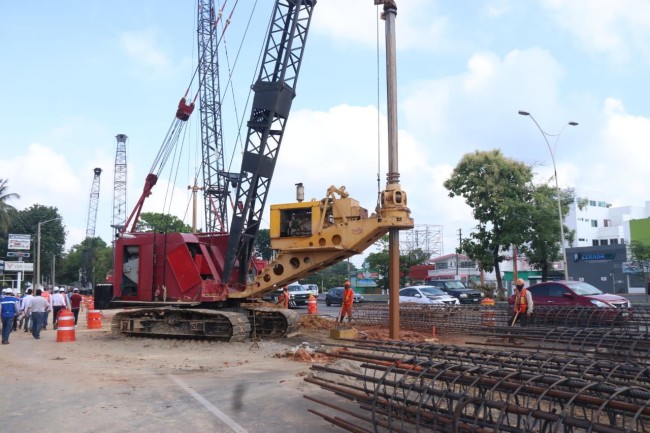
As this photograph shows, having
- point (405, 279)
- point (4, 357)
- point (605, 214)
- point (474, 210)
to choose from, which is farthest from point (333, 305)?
point (605, 214)

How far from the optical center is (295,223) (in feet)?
49.2

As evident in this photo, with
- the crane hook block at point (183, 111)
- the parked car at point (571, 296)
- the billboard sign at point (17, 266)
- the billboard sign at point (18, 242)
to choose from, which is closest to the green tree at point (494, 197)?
the parked car at point (571, 296)

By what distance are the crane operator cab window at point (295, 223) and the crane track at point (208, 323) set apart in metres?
2.66

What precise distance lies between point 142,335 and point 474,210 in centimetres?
2196

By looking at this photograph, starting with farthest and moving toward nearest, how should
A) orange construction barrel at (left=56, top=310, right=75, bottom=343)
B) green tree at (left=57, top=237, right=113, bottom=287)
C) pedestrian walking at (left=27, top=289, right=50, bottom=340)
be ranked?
green tree at (left=57, top=237, right=113, bottom=287), pedestrian walking at (left=27, top=289, right=50, bottom=340), orange construction barrel at (left=56, top=310, right=75, bottom=343)

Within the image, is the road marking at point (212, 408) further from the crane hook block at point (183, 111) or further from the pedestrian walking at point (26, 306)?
the crane hook block at point (183, 111)

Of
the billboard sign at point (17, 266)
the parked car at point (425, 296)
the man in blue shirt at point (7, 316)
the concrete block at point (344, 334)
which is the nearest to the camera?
the concrete block at point (344, 334)

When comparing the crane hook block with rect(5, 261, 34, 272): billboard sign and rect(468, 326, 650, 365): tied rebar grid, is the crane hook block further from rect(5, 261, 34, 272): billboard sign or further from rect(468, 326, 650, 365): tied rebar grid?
rect(468, 326, 650, 365): tied rebar grid

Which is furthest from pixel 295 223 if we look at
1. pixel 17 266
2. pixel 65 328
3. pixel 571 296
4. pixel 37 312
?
pixel 17 266

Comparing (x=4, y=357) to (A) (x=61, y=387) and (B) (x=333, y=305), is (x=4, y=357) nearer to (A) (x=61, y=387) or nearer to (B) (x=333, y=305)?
Answer: (A) (x=61, y=387)

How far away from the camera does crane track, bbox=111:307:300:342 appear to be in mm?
15383

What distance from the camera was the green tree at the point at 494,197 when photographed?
102 feet

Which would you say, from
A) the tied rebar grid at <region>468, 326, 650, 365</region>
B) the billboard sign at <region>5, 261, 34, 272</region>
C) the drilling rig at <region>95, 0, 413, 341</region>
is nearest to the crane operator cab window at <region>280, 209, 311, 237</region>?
the drilling rig at <region>95, 0, 413, 341</region>

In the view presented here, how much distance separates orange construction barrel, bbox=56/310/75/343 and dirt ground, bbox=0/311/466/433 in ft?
3.55
